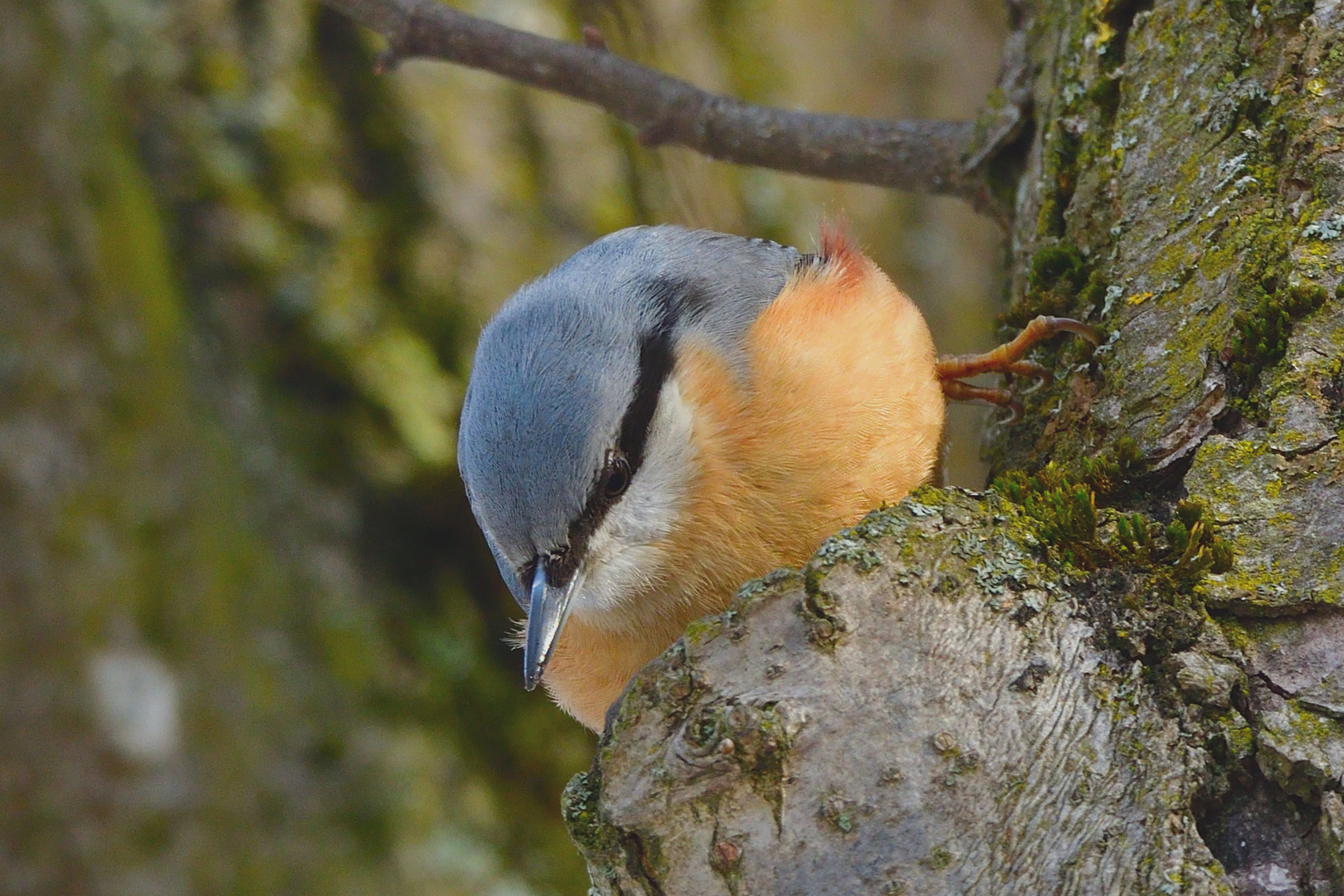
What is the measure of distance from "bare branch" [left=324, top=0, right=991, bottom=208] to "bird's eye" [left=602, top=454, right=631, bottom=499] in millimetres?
1214

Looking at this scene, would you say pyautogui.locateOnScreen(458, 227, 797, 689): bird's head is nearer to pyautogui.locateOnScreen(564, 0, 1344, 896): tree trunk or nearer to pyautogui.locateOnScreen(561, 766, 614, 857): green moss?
pyautogui.locateOnScreen(561, 766, 614, 857): green moss

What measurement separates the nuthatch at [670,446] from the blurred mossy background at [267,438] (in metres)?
1.66

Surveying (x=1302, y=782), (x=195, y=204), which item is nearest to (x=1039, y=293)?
(x=1302, y=782)

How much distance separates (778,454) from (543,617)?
56 centimetres

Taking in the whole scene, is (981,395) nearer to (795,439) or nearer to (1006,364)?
(1006,364)

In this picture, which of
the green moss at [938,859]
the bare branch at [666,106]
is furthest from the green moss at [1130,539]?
the bare branch at [666,106]

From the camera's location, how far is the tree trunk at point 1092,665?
4.88 feet

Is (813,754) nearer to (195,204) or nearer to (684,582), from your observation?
(684,582)

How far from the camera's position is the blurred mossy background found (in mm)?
4121

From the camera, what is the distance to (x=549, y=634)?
2408mm

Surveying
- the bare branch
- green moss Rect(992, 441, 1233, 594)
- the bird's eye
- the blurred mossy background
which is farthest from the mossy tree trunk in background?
green moss Rect(992, 441, 1233, 594)

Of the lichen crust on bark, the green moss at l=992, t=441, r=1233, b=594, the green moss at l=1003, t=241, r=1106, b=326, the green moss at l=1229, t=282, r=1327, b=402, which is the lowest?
the lichen crust on bark

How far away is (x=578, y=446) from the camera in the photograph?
7.91ft

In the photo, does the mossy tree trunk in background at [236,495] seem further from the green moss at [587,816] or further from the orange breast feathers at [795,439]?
the green moss at [587,816]
